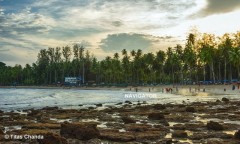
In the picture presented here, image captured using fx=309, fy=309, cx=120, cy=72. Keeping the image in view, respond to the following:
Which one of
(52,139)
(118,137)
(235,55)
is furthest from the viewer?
(235,55)

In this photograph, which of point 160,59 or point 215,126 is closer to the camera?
point 215,126

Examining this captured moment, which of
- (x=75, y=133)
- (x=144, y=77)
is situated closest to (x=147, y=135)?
(x=75, y=133)

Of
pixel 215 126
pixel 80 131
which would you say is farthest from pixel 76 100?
pixel 80 131

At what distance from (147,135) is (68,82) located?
183 meters

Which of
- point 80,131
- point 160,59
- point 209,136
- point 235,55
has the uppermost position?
point 160,59

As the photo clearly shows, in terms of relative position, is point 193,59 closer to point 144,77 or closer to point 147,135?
point 144,77

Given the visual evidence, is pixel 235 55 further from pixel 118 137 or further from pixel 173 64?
pixel 118 137

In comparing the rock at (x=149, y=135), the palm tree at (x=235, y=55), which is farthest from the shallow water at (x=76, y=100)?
the palm tree at (x=235, y=55)

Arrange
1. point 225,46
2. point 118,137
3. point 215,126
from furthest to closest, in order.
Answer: point 225,46
point 215,126
point 118,137

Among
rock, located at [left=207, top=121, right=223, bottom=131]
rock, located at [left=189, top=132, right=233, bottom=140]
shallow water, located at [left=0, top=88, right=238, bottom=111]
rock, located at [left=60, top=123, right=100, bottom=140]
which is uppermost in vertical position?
rock, located at [left=60, top=123, right=100, bottom=140]

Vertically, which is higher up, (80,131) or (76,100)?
(80,131)

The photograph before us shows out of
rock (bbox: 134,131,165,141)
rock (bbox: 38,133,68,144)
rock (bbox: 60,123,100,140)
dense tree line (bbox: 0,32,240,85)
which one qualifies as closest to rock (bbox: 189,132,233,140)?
rock (bbox: 134,131,165,141)

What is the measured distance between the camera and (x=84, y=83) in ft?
643

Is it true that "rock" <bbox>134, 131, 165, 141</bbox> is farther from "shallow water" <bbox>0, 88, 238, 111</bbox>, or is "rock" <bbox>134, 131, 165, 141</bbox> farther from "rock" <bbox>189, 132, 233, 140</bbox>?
"shallow water" <bbox>0, 88, 238, 111</bbox>
